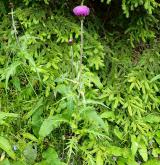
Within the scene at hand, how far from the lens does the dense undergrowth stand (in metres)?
2.61

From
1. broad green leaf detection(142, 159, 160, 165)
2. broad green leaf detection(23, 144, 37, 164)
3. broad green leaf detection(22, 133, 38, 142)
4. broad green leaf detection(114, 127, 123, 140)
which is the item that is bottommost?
broad green leaf detection(142, 159, 160, 165)

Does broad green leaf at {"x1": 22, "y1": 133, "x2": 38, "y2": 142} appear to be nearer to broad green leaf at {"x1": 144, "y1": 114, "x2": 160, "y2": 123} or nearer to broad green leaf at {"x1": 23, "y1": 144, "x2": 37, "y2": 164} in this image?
broad green leaf at {"x1": 23, "y1": 144, "x2": 37, "y2": 164}

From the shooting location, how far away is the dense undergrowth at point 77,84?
103 inches

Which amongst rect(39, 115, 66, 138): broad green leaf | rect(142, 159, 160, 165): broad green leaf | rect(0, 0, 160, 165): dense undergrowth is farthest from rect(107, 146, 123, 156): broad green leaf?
rect(39, 115, 66, 138): broad green leaf

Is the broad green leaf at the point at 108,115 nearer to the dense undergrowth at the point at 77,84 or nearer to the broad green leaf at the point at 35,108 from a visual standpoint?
the dense undergrowth at the point at 77,84

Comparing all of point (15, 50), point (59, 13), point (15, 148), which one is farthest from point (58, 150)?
point (59, 13)

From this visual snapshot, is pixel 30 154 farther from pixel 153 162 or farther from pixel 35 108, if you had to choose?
pixel 153 162

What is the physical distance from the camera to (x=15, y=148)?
2564 mm

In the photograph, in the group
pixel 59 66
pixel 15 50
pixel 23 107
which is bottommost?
pixel 23 107

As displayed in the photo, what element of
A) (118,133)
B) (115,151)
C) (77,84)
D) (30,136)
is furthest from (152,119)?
(30,136)

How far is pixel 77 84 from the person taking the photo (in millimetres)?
2461

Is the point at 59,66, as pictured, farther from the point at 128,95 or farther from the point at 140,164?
the point at 140,164

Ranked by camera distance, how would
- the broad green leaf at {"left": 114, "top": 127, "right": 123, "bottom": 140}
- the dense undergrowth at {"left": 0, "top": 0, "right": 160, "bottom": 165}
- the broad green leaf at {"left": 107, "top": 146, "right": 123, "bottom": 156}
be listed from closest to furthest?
the dense undergrowth at {"left": 0, "top": 0, "right": 160, "bottom": 165} < the broad green leaf at {"left": 107, "top": 146, "right": 123, "bottom": 156} < the broad green leaf at {"left": 114, "top": 127, "right": 123, "bottom": 140}

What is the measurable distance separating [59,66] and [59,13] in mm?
530
